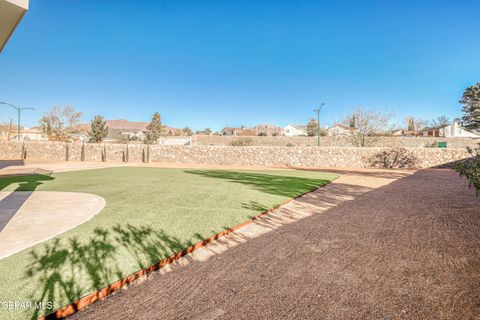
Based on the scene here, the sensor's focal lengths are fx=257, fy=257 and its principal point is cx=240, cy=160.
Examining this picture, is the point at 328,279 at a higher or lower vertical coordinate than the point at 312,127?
lower

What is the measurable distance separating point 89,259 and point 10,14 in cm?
424

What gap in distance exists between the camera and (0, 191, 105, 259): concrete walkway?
15.2 ft

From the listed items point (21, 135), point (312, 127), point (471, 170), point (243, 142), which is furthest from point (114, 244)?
point (21, 135)

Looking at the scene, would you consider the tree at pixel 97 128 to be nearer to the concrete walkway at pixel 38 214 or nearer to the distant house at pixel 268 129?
the concrete walkway at pixel 38 214

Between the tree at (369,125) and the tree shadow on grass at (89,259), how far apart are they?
3302 centimetres

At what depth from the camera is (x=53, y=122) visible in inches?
2047

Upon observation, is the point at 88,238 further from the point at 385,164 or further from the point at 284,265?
the point at 385,164

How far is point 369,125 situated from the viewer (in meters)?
32.9

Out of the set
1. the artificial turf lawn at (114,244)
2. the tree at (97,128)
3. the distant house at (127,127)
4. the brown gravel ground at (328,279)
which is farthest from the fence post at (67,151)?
the distant house at (127,127)

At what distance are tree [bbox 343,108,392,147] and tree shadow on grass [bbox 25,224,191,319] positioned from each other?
33022 millimetres

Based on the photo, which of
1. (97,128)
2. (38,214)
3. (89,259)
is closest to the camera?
(89,259)

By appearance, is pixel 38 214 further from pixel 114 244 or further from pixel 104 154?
pixel 104 154

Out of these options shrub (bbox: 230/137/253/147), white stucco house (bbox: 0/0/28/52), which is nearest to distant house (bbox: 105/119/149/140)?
shrub (bbox: 230/137/253/147)

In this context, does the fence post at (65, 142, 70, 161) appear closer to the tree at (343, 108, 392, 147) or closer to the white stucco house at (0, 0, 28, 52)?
the white stucco house at (0, 0, 28, 52)
